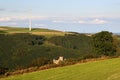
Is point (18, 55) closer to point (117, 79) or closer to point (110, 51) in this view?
point (110, 51)

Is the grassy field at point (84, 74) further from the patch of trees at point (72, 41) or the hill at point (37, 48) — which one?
the patch of trees at point (72, 41)

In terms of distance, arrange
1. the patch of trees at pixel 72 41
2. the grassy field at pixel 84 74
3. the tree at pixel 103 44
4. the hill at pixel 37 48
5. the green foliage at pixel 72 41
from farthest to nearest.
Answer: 1. the patch of trees at pixel 72 41
2. the green foliage at pixel 72 41
3. the hill at pixel 37 48
4. the tree at pixel 103 44
5. the grassy field at pixel 84 74

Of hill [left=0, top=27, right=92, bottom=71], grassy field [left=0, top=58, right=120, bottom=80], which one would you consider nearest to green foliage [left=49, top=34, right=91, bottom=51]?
hill [left=0, top=27, right=92, bottom=71]

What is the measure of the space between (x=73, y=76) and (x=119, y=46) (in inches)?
2623

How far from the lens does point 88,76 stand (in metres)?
17.3

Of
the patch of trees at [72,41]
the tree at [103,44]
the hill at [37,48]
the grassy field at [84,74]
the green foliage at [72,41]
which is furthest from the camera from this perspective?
the patch of trees at [72,41]

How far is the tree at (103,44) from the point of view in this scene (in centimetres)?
7050

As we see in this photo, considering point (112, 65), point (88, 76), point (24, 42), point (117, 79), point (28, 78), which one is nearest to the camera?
point (117, 79)

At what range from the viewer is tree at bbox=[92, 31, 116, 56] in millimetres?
70500

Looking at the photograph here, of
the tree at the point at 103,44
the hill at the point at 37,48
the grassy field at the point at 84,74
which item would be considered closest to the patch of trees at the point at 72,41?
the hill at the point at 37,48

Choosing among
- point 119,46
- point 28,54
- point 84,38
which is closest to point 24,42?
point 28,54

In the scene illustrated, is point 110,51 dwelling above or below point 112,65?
below

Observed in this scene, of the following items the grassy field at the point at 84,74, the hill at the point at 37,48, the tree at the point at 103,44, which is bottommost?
the hill at the point at 37,48

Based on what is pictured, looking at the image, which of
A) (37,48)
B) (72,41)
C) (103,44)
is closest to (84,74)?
(103,44)
